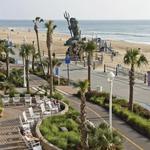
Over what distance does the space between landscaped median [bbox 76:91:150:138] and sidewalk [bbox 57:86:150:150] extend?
11.9 inches

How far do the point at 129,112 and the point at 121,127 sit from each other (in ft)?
8.43

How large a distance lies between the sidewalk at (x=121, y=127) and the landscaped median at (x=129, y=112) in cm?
30

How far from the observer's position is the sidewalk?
1844 cm

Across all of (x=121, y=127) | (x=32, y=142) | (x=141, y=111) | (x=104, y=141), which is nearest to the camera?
(x=104, y=141)

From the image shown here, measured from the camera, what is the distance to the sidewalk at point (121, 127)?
18438 millimetres

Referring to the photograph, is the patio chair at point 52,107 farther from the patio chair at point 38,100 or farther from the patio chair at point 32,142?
the patio chair at point 32,142

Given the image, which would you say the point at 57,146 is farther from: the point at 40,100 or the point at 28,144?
the point at 40,100

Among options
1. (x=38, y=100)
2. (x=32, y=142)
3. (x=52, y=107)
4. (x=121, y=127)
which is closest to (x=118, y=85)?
(x=38, y=100)

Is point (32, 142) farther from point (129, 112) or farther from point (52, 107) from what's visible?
point (129, 112)

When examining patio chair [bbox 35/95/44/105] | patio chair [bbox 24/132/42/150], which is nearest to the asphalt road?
patio chair [bbox 35/95/44/105]

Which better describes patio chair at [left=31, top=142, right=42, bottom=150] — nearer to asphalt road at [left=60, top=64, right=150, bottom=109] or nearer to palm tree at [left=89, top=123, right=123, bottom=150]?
palm tree at [left=89, top=123, right=123, bottom=150]

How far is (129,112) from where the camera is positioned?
24000 mm

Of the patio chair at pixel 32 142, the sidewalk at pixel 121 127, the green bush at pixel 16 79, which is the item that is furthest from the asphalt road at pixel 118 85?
the patio chair at pixel 32 142

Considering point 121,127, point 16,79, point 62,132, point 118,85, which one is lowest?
point 118,85
